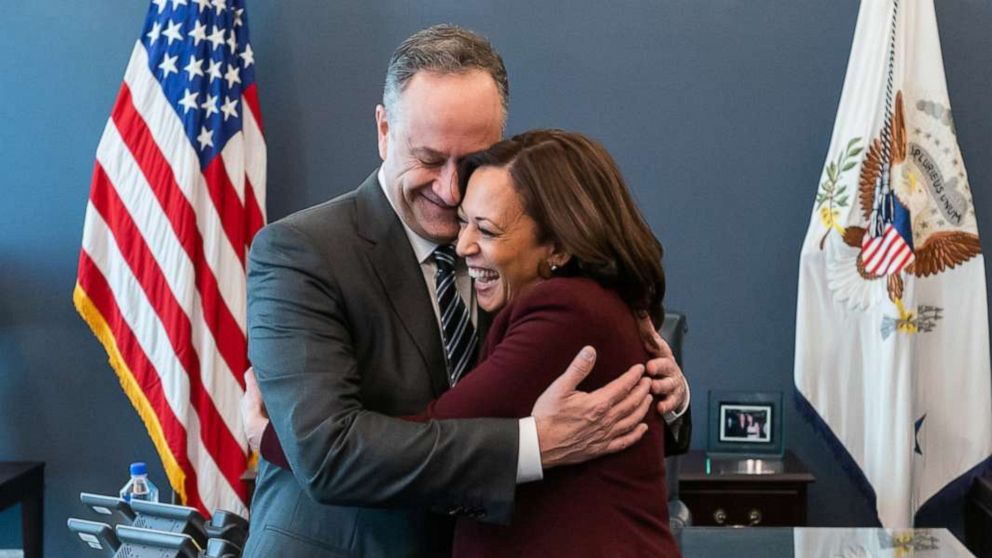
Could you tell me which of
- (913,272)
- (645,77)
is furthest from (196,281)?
(913,272)

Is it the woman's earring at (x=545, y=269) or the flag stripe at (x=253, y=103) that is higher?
the flag stripe at (x=253, y=103)

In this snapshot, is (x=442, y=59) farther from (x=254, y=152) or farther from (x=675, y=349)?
(x=254, y=152)

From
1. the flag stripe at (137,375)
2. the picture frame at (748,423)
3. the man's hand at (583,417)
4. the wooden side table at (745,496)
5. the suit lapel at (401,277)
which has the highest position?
the suit lapel at (401,277)

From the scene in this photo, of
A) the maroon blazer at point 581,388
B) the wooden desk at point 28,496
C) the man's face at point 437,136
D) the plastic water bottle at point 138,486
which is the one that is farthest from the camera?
the wooden desk at point 28,496

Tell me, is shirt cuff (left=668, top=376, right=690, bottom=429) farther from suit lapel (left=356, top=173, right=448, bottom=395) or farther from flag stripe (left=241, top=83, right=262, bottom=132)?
flag stripe (left=241, top=83, right=262, bottom=132)

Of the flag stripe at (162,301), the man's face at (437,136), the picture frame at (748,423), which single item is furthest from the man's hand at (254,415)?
the picture frame at (748,423)

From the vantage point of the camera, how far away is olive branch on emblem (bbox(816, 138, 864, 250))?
443 centimetres

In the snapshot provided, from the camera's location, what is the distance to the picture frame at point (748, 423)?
14.6 ft

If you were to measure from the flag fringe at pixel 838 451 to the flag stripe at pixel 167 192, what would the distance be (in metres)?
2.02

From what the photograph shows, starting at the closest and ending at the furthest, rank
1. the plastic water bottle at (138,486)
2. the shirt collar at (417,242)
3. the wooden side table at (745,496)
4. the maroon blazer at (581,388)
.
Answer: the maroon blazer at (581,388) < the shirt collar at (417,242) < the plastic water bottle at (138,486) < the wooden side table at (745,496)

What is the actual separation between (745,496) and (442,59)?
2799mm

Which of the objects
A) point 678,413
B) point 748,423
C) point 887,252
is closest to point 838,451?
point 748,423

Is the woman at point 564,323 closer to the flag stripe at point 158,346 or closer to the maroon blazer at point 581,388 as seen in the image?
the maroon blazer at point 581,388

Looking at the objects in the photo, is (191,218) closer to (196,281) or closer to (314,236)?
(196,281)
